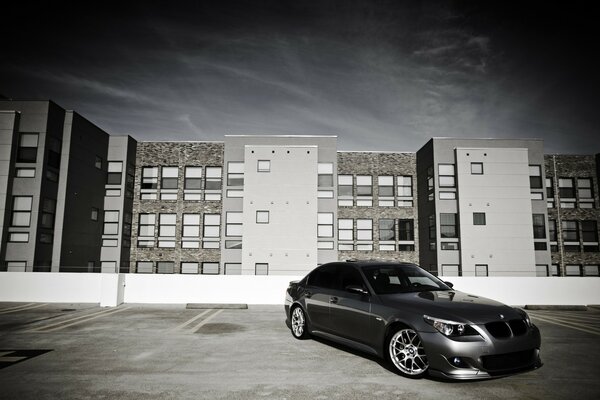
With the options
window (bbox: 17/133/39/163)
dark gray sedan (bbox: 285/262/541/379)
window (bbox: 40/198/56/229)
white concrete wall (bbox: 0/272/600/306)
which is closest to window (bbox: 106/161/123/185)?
window (bbox: 40/198/56/229)

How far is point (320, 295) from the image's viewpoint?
281 inches

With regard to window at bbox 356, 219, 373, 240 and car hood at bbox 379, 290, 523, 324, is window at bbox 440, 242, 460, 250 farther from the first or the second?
car hood at bbox 379, 290, 523, 324

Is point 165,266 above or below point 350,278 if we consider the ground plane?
below

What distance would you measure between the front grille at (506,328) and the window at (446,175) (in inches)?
839

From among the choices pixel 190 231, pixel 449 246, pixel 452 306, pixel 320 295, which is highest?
pixel 190 231

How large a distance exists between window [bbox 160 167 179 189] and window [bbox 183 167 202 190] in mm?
773

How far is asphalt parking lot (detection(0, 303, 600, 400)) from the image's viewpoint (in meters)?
4.61

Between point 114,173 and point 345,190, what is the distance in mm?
16516

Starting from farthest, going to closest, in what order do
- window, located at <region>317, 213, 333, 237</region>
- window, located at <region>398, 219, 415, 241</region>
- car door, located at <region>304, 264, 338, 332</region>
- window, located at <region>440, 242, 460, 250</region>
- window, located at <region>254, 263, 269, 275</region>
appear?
window, located at <region>398, 219, 415, 241</region> → window, located at <region>317, 213, 333, 237</region> → window, located at <region>440, 242, 460, 250</region> → window, located at <region>254, 263, 269, 275</region> → car door, located at <region>304, 264, 338, 332</region>

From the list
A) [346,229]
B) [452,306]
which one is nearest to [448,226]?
[346,229]

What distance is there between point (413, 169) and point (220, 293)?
18.2 m

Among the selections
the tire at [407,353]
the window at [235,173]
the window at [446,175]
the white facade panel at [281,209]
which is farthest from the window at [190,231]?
the tire at [407,353]

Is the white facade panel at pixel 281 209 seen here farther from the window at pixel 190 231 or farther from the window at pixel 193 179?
the window at pixel 190 231

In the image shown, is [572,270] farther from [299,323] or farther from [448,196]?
[299,323]
